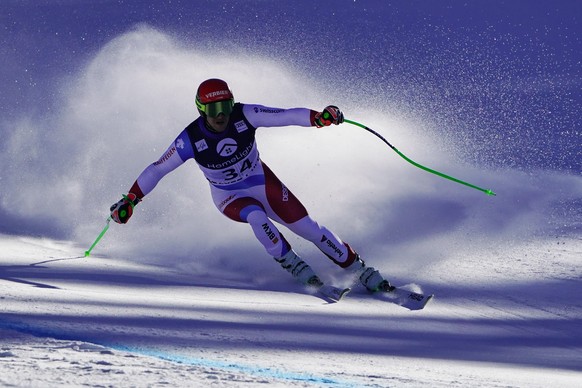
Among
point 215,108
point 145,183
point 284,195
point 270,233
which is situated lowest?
point 270,233

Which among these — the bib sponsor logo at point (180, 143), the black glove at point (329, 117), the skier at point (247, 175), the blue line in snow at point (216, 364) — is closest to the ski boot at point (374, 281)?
the skier at point (247, 175)

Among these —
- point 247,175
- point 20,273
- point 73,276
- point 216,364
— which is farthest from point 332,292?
point 216,364

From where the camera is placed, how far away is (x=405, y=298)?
552 centimetres

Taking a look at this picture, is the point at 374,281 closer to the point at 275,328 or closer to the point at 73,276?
the point at 275,328

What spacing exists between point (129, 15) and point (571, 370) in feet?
48.7

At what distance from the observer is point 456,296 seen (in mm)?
5684

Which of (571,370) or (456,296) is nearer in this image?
(571,370)

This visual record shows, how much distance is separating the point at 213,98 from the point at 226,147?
0.35m

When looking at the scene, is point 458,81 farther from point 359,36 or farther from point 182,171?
point 182,171

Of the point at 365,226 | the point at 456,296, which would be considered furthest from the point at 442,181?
the point at 456,296

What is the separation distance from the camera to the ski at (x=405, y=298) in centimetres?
538

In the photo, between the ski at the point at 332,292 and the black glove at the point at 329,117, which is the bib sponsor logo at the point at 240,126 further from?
the ski at the point at 332,292

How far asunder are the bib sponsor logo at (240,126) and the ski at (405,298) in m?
1.28

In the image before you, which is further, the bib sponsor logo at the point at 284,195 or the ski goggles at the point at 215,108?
the bib sponsor logo at the point at 284,195
